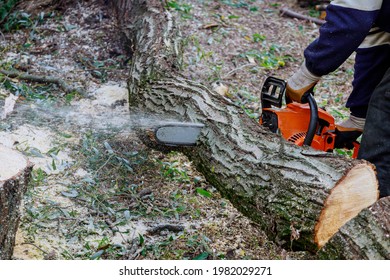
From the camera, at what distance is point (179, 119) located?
348cm

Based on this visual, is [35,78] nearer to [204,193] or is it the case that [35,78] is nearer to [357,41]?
A: [204,193]

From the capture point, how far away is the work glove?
141 inches

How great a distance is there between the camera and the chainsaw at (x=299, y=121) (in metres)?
3.31

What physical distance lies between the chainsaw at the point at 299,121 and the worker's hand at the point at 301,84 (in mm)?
32

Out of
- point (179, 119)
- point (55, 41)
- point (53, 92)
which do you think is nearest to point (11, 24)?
point (55, 41)

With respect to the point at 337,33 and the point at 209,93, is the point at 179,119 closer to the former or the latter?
the point at 209,93

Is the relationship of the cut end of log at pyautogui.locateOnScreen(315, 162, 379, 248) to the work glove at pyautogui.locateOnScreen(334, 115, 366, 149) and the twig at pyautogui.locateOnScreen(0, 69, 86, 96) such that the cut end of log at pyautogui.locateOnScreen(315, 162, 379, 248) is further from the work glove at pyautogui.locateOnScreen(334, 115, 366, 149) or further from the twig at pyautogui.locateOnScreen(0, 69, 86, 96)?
the twig at pyautogui.locateOnScreen(0, 69, 86, 96)

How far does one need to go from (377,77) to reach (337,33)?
1.93 ft

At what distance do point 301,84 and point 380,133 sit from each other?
497mm

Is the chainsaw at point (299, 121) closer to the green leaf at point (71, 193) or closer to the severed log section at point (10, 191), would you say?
the green leaf at point (71, 193)

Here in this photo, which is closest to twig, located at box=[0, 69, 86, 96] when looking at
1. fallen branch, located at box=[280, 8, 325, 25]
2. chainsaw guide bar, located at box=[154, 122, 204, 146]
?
chainsaw guide bar, located at box=[154, 122, 204, 146]

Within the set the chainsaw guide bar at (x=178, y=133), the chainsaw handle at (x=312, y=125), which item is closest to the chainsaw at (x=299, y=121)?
the chainsaw handle at (x=312, y=125)

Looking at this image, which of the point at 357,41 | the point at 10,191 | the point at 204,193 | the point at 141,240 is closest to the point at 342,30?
the point at 357,41
